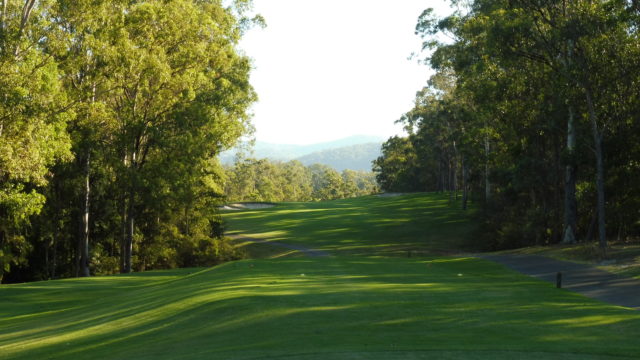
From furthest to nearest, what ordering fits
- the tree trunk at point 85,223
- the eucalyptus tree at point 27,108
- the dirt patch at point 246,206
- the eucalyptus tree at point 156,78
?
1. the dirt patch at point 246,206
2. the tree trunk at point 85,223
3. the eucalyptus tree at point 156,78
4. the eucalyptus tree at point 27,108

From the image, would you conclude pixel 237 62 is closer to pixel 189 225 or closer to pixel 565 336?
pixel 189 225

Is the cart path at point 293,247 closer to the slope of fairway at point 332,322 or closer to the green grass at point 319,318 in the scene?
the green grass at point 319,318

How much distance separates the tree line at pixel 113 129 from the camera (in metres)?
29.9

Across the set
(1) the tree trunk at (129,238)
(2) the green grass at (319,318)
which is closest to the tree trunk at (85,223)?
(1) the tree trunk at (129,238)

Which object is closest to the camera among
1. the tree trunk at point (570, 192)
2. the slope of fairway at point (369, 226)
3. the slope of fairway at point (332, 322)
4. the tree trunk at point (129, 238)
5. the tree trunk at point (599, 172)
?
the slope of fairway at point (332, 322)

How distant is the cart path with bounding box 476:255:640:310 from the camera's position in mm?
18172

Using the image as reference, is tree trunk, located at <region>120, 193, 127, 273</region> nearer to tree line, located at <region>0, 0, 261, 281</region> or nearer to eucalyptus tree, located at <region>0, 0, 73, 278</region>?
tree line, located at <region>0, 0, 261, 281</region>

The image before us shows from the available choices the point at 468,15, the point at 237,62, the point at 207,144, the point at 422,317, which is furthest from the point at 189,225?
the point at 422,317

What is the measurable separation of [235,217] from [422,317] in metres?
64.0

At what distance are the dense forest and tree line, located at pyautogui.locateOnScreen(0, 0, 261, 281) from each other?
1709cm

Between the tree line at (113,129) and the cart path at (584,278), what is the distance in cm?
2094

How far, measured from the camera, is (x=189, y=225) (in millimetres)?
46812

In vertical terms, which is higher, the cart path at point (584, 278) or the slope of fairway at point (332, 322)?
the slope of fairway at point (332, 322)

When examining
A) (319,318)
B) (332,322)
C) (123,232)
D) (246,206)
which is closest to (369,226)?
(123,232)
